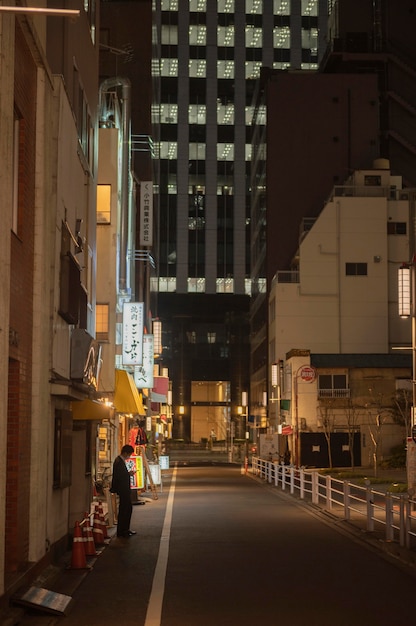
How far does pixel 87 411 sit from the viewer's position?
19.9 meters

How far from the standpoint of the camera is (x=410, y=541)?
18781 mm

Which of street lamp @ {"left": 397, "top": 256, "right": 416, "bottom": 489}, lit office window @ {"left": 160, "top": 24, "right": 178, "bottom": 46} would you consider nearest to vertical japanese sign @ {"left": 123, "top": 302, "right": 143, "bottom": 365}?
street lamp @ {"left": 397, "top": 256, "right": 416, "bottom": 489}

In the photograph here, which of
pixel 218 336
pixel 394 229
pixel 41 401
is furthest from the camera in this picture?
pixel 218 336

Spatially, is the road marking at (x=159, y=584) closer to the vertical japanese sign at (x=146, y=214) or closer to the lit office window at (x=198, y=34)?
the vertical japanese sign at (x=146, y=214)

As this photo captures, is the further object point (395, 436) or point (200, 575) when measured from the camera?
point (395, 436)

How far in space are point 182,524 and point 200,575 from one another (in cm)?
863

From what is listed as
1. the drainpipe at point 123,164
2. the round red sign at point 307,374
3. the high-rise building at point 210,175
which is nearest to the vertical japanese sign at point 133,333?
the drainpipe at point 123,164

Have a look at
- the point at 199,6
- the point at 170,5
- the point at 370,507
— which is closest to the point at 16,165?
the point at 370,507

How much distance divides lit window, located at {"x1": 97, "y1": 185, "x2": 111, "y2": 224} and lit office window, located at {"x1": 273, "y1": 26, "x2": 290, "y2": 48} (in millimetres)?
103766

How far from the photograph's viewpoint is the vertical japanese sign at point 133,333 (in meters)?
38.9

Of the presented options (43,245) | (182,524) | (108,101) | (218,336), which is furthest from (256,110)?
(43,245)

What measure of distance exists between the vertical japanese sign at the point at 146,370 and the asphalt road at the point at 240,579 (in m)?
22.1

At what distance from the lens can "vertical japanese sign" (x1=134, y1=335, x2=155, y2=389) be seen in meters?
47.2

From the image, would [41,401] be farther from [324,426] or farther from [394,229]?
[394,229]
